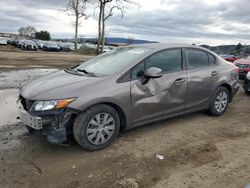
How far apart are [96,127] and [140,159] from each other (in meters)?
0.79

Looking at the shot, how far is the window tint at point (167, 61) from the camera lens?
15.2ft

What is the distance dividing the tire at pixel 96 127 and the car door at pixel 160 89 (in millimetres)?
411

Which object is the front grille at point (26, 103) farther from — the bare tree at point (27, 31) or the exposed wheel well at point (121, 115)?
the bare tree at point (27, 31)

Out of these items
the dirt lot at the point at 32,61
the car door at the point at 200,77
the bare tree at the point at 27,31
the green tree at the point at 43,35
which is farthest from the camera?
the bare tree at the point at 27,31

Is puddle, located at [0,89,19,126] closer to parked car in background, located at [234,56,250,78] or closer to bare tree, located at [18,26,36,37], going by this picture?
parked car in background, located at [234,56,250,78]

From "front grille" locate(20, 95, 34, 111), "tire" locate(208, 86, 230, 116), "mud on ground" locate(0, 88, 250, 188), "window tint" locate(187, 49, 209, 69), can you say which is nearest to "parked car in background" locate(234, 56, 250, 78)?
"tire" locate(208, 86, 230, 116)

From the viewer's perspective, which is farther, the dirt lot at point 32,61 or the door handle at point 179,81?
the dirt lot at point 32,61

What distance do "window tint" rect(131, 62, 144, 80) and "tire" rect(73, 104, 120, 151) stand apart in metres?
0.67

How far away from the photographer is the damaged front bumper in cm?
370

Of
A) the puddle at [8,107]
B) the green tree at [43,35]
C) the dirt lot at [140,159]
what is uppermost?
the green tree at [43,35]

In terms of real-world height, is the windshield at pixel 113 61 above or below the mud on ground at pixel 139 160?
above

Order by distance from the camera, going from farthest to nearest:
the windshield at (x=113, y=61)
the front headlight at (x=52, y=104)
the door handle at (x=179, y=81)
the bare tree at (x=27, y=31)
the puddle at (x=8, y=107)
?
the bare tree at (x=27, y=31)
the puddle at (x=8, y=107)
the door handle at (x=179, y=81)
the windshield at (x=113, y=61)
the front headlight at (x=52, y=104)

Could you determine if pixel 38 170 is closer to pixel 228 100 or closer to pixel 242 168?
pixel 242 168

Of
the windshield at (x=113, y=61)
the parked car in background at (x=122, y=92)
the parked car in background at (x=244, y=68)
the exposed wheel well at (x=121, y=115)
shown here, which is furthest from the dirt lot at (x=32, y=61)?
the exposed wheel well at (x=121, y=115)
